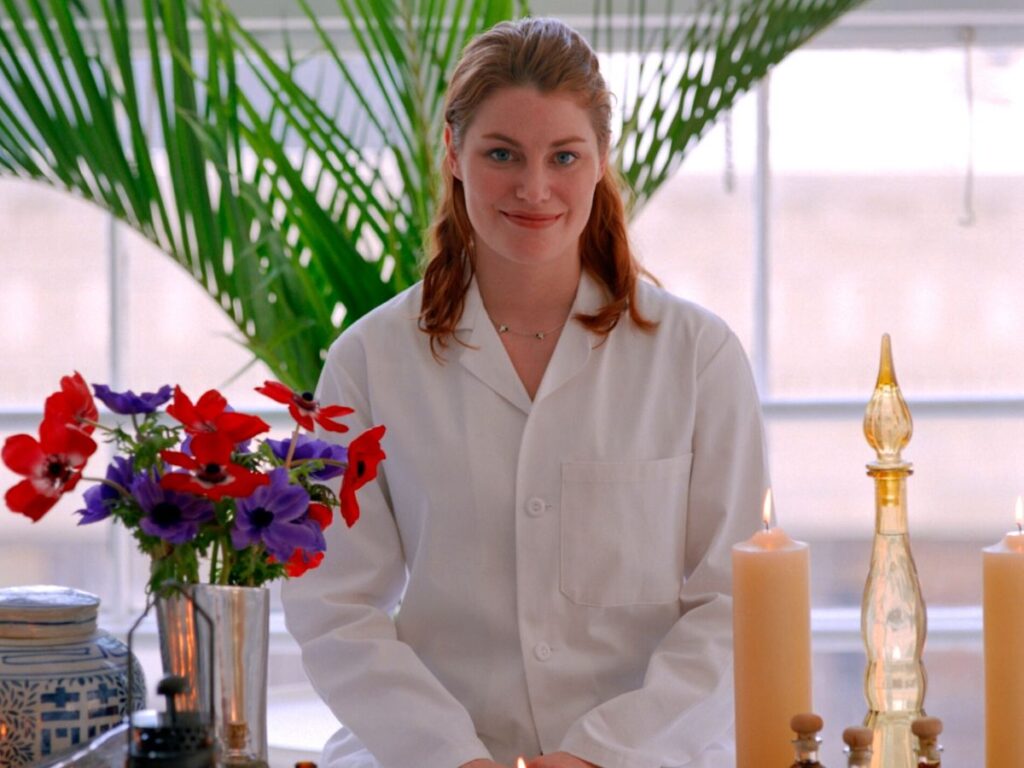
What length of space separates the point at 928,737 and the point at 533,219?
85 centimetres

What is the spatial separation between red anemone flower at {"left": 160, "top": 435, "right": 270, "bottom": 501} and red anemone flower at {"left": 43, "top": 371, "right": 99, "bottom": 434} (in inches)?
3.4

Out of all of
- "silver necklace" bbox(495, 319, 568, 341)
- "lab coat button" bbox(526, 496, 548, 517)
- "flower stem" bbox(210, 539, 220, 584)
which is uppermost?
"silver necklace" bbox(495, 319, 568, 341)

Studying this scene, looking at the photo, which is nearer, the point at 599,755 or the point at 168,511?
the point at 168,511

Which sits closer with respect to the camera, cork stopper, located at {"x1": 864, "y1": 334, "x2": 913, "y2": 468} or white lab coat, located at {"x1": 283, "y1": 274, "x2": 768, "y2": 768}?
cork stopper, located at {"x1": 864, "y1": 334, "x2": 913, "y2": 468}

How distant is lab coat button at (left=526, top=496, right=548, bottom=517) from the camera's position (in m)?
1.64

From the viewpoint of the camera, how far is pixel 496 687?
1646 mm

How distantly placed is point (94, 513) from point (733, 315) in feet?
12.2

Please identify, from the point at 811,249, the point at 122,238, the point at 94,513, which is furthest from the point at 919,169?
the point at 94,513

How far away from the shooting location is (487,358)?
1.72m

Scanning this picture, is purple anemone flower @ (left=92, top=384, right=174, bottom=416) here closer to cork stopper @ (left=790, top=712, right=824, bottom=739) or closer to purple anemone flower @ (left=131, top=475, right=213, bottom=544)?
purple anemone flower @ (left=131, top=475, right=213, bottom=544)

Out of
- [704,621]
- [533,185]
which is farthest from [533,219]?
[704,621]

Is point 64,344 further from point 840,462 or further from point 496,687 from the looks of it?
point 496,687

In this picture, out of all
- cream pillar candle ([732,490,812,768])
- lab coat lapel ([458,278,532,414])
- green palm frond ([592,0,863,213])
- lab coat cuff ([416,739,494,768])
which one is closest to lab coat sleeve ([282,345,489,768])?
lab coat cuff ([416,739,494,768])

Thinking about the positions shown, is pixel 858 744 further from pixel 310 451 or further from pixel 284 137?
pixel 284 137
